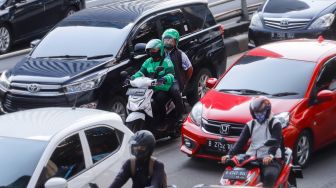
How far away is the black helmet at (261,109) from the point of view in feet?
29.5

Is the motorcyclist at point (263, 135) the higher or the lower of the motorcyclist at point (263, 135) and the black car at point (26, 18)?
the higher

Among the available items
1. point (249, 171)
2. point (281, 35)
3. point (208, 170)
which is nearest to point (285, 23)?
point (281, 35)

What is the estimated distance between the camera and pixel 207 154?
11008 mm

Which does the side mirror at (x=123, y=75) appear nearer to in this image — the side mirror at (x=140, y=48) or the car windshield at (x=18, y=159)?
the side mirror at (x=140, y=48)

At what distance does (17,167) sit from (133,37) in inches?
233

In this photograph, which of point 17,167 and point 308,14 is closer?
point 17,167

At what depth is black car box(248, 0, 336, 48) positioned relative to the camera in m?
17.9

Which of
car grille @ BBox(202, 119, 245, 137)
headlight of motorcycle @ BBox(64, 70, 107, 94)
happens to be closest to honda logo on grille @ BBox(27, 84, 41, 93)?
headlight of motorcycle @ BBox(64, 70, 107, 94)

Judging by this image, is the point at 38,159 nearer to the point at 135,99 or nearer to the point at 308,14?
the point at 135,99

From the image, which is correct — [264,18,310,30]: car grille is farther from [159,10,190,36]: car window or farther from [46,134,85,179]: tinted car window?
[46,134,85,179]: tinted car window

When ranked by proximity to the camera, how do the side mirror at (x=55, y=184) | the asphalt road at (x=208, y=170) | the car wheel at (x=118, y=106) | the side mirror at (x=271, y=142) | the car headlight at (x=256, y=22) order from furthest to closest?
the car headlight at (x=256, y=22) → the car wheel at (x=118, y=106) → the asphalt road at (x=208, y=170) → the side mirror at (x=271, y=142) → the side mirror at (x=55, y=184)

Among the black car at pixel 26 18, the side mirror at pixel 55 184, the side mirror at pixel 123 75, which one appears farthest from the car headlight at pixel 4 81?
the side mirror at pixel 55 184

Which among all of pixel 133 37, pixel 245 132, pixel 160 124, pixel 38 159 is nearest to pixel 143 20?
pixel 133 37

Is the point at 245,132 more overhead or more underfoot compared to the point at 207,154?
more overhead
